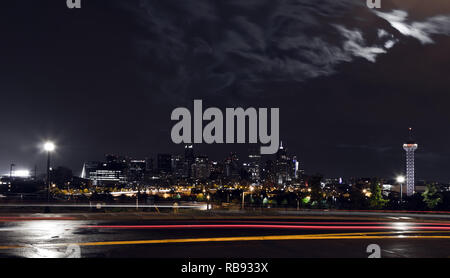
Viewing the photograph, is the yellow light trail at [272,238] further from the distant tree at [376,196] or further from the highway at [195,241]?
the distant tree at [376,196]

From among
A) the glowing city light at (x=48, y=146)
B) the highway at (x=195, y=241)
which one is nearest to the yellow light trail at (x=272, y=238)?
the highway at (x=195, y=241)

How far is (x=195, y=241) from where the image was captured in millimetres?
15633

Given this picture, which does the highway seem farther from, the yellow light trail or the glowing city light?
the glowing city light

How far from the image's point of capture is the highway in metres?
13.1

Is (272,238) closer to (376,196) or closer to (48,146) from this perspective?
(48,146)

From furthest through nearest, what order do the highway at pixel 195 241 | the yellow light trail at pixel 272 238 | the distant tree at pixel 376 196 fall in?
the distant tree at pixel 376 196 → the yellow light trail at pixel 272 238 → the highway at pixel 195 241

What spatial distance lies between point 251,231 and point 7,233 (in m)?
10.9

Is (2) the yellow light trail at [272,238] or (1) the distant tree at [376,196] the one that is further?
(1) the distant tree at [376,196]

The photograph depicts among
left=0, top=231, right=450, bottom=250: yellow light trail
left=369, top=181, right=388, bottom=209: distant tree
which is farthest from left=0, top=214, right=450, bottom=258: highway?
left=369, top=181, right=388, bottom=209: distant tree

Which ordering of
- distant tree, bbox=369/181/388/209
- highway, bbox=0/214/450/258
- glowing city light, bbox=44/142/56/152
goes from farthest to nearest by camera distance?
distant tree, bbox=369/181/388/209 → glowing city light, bbox=44/142/56/152 → highway, bbox=0/214/450/258

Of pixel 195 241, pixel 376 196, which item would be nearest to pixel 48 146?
pixel 195 241

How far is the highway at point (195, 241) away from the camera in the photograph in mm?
13141

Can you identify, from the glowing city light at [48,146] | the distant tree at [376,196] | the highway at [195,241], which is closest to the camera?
the highway at [195,241]
